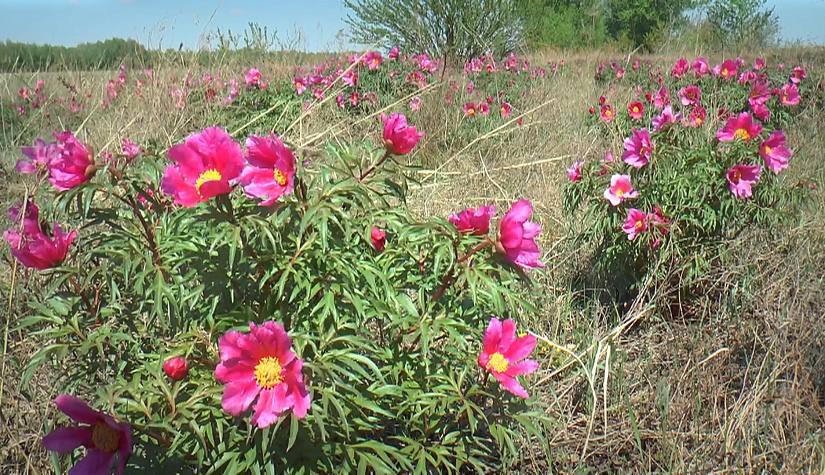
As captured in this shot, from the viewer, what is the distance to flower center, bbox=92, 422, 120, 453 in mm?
1250

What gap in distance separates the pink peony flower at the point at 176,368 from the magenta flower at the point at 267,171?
36 centimetres

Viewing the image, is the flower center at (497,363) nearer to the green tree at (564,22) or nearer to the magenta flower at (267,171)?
the magenta flower at (267,171)

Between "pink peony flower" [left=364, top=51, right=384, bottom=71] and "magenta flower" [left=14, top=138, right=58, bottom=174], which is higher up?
"pink peony flower" [left=364, top=51, right=384, bottom=71]

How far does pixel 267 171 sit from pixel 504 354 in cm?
65

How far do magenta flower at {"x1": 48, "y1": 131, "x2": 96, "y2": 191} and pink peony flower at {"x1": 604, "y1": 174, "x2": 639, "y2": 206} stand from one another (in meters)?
1.96

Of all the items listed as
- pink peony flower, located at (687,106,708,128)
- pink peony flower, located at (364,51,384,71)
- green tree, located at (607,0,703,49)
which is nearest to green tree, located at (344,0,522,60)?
pink peony flower, located at (364,51,384,71)

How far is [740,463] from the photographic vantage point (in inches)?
72.4

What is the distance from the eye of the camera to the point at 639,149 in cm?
274

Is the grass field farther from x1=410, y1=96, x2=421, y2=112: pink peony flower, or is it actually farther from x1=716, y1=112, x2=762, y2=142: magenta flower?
x1=410, y1=96, x2=421, y2=112: pink peony flower

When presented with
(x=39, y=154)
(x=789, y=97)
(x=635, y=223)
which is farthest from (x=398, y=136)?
(x=789, y=97)

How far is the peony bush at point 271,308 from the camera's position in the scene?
4.12ft

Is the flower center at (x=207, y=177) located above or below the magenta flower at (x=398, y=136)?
below

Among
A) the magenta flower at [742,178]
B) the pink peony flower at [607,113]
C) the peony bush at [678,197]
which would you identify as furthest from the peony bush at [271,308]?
the pink peony flower at [607,113]

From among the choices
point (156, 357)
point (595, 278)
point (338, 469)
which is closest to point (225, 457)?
point (338, 469)
